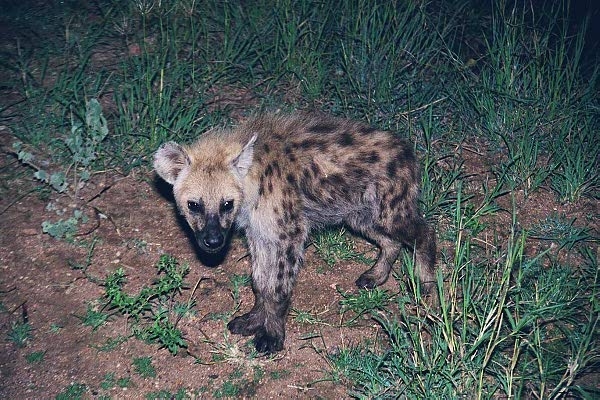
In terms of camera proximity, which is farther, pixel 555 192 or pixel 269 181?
pixel 555 192

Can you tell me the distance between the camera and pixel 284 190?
3.57 metres

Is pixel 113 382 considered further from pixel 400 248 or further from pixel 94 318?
pixel 400 248

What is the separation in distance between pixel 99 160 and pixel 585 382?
3422 mm

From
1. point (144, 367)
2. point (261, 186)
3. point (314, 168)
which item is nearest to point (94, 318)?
point (144, 367)

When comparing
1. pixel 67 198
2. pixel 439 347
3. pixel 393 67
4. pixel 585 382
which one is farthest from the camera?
pixel 393 67

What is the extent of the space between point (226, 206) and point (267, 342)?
80 centimetres

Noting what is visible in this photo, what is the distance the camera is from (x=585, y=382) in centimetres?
315

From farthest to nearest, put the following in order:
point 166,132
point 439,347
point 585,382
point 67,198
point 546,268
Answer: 1. point 166,132
2. point 67,198
3. point 546,268
4. point 585,382
5. point 439,347

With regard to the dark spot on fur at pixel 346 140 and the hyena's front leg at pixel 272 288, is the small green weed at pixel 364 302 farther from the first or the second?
the dark spot on fur at pixel 346 140

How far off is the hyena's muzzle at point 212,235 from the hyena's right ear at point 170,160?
355 millimetres

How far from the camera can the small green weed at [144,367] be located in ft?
10.6

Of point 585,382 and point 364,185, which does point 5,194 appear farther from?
point 585,382

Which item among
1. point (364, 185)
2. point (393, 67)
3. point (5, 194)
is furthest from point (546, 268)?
point (5, 194)

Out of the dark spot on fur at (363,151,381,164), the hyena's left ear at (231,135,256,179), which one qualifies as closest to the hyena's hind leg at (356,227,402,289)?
the dark spot on fur at (363,151,381,164)
